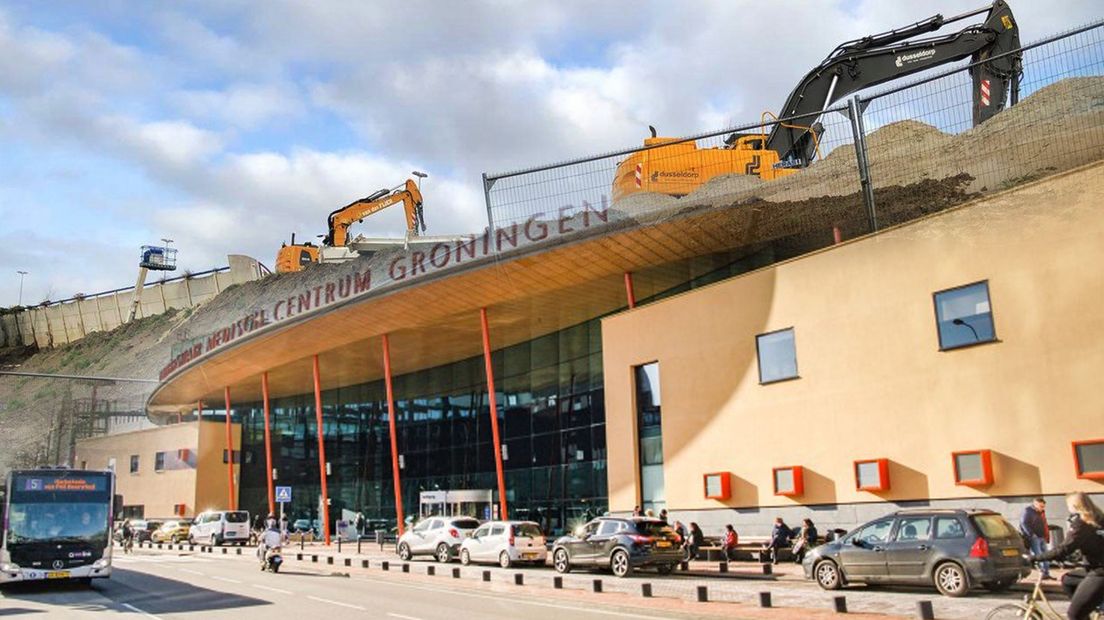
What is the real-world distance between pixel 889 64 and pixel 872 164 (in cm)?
633

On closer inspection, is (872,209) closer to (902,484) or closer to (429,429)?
(902,484)

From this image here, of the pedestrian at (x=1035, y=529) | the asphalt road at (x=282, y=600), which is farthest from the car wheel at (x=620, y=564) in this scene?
the pedestrian at (x=1035, y=529)

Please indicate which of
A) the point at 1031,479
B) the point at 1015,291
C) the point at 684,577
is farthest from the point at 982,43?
the point at 684,577

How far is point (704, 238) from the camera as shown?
24344mm

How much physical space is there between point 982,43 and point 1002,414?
1079 cm

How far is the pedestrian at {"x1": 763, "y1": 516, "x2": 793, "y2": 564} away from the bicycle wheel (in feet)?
37.6

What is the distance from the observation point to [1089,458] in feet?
49.4

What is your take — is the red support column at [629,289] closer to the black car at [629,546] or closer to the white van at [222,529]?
the black car at [629,546]

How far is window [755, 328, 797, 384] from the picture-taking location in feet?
68.4

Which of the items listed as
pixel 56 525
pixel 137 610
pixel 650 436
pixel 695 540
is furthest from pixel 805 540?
pixel 56 525

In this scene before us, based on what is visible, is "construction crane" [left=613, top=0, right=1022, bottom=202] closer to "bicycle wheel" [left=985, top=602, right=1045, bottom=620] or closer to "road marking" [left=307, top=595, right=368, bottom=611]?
"road marking" [left=307, top=595, right=368, bottom=611]

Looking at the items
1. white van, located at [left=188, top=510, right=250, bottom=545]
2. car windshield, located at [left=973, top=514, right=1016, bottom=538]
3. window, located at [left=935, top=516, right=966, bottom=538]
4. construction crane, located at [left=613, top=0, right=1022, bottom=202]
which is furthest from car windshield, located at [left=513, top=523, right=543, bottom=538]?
white van, located at [left=188, top=510, right=250, bottom=545]

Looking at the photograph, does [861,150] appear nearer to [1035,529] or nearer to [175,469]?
[1035,529]

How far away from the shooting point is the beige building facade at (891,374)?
51.0 ft
